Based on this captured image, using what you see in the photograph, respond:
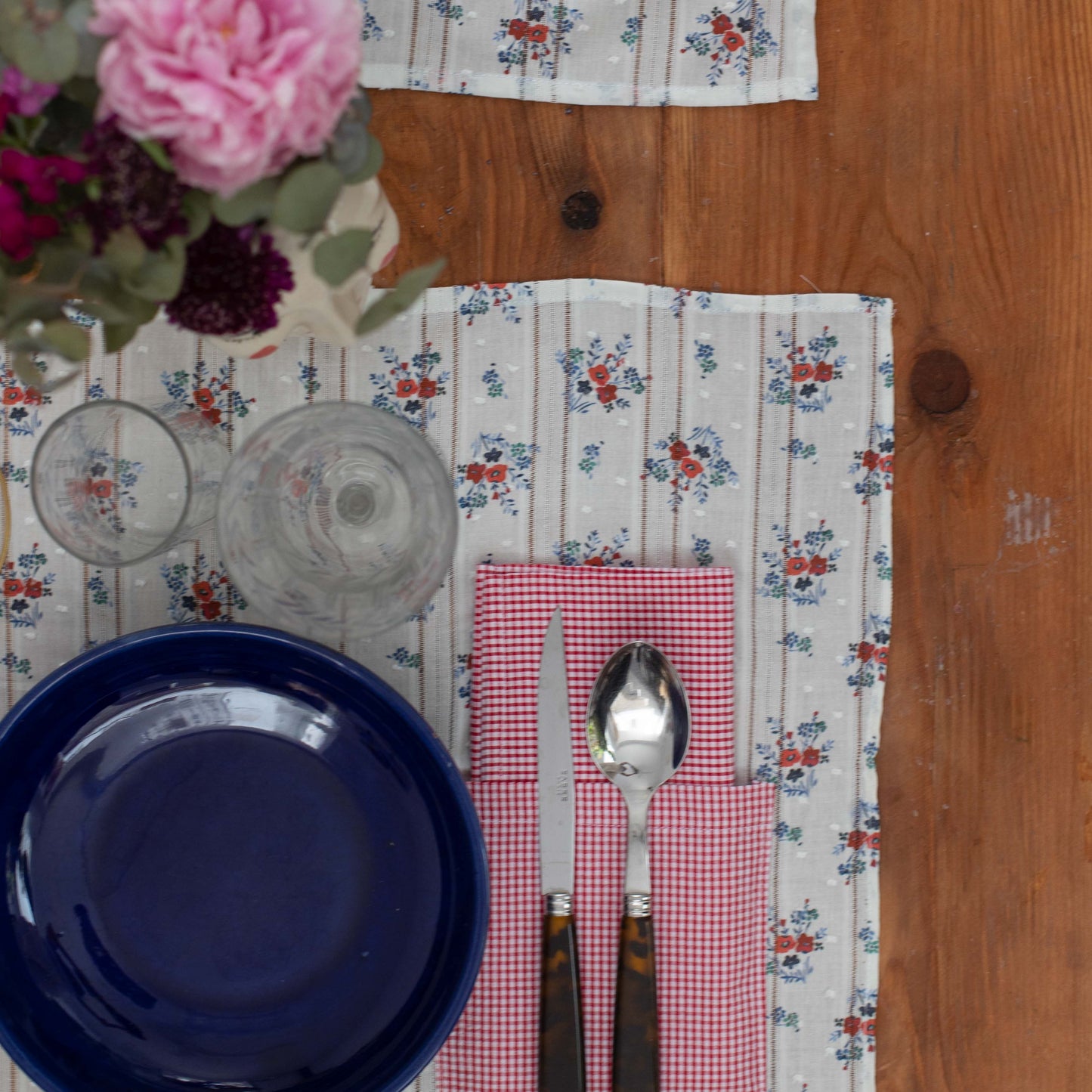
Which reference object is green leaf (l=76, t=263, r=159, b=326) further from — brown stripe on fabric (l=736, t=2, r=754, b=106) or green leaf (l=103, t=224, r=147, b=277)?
brown stripe on fabric (l=736, t=2, r=754, b=106)

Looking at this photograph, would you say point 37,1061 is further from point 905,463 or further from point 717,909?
point 905,463

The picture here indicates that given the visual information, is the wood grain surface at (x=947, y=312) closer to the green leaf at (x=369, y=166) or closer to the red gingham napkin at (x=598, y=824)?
the red gingham napkin at (x=598, y=824)

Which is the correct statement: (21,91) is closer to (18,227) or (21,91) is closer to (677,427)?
(18,227)

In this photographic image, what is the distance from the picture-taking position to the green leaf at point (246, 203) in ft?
1.02

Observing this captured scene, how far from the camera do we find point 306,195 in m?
0.31

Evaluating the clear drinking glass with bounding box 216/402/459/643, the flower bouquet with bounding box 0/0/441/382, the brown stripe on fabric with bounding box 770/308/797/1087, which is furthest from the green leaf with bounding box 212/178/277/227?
the brown stripe on fabric with bounding box 770/308/797/1087

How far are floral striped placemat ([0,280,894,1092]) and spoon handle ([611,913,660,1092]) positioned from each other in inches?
3.1

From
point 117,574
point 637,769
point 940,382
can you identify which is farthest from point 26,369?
point 940,382

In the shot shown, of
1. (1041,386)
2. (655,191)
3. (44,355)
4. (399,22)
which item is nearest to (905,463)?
(1041,386)

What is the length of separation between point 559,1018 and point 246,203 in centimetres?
43

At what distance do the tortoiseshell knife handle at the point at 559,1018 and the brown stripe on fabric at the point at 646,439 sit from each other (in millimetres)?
209

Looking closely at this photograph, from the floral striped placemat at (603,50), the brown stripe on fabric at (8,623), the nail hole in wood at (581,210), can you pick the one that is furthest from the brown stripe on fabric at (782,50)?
the brown stripe on fabric at (8,623)

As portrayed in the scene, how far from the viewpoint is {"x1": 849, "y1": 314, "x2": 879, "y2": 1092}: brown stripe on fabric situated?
0.56m

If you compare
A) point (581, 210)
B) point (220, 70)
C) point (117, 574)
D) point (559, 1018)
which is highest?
point (581, 210)
